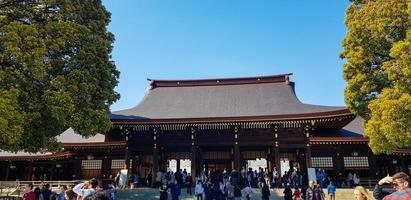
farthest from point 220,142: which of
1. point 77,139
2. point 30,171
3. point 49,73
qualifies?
point 30,171

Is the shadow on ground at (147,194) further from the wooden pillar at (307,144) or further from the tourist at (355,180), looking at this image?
the tourist at (355,180)

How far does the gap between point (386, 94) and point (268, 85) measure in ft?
52.9

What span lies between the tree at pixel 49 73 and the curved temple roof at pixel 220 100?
24.1 ft

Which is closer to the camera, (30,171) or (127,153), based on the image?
(127,153)

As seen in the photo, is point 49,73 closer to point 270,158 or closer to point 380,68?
point 380,68

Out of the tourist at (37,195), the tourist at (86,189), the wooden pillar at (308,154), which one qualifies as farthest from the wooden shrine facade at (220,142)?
the tourist at (86,189)

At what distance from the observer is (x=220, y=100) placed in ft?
87.2

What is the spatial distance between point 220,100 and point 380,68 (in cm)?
1338

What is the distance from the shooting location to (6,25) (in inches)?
458

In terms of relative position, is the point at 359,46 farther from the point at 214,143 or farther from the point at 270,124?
the point at 214,143

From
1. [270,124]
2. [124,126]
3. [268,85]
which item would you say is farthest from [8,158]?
[268,85]

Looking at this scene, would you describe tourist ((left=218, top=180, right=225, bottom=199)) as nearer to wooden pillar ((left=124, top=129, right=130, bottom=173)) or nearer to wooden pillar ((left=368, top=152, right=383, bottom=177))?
wooden pillar ((left=124, top=129, right=130, bottom=173))

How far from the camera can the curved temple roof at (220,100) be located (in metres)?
23.2

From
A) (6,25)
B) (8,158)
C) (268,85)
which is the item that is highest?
(268,85)
